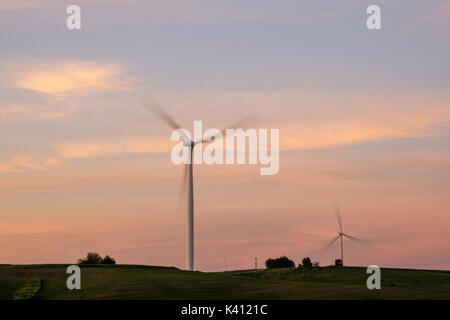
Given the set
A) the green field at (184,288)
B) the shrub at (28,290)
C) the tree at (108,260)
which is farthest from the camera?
the tree at (108,260)

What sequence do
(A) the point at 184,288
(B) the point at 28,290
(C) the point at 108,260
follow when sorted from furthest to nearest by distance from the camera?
(C) the point at 108,260 < (B) the point at 28,290 < (A) the point at 184,288

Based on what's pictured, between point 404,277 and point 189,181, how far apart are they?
46.0 meters

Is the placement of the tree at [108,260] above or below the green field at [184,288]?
above

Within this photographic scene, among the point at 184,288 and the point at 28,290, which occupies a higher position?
the point at 184,288

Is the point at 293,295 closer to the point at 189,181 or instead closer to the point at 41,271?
the point at 189,181

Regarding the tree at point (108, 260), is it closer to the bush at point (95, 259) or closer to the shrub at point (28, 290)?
the bush at point (95, 259)

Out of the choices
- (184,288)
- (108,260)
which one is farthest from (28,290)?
(108,260)

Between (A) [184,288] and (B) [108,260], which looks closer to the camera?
(A) [184,288]

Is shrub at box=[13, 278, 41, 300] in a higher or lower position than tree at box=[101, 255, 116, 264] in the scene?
lower

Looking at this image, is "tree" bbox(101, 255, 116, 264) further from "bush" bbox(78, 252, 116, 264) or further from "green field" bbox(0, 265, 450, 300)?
"green field" bbox(0, 265, 450, 300)

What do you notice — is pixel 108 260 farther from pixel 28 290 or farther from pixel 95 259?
pixel 28 290

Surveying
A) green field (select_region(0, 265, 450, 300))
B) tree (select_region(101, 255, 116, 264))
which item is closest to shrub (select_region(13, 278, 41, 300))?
green field (select_region(0, 265, 450, 300))

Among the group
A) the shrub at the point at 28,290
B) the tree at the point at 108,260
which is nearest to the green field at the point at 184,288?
the shrub at the point at 28,290

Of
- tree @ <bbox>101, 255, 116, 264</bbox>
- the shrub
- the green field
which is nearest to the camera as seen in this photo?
the green field
